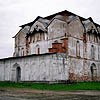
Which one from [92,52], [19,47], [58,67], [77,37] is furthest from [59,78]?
[19,47]

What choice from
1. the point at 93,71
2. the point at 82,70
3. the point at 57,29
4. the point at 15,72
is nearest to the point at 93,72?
the point at 93,71

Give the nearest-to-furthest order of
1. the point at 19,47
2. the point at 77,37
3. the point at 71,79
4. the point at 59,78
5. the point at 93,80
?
the point at 59,78, the point at 71,79, the point at 77,37, the point at 93,80, the point at 19,47

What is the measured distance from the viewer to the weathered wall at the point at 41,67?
27516 mm

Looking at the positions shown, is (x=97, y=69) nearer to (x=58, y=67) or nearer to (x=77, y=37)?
(x=77, y=37)

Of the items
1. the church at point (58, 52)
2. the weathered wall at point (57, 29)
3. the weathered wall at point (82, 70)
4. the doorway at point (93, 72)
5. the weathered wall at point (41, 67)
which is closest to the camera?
the weathered wall at point (41, 67)

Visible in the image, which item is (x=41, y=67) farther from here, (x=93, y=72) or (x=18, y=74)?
(x=93, y=72)

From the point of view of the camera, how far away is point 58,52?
2822 cm

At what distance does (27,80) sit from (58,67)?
5.31 metres

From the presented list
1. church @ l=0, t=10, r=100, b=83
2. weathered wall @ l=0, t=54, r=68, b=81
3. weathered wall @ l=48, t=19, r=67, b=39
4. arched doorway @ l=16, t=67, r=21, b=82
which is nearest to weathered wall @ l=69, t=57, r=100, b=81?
church @ l=0, t=10, r=100, b=83

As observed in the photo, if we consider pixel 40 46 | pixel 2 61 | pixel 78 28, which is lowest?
pixel 2 61

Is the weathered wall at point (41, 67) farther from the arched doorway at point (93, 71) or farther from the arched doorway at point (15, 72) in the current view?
the arched doorway at point (93, 71)

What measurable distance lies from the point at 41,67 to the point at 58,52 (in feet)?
9.94

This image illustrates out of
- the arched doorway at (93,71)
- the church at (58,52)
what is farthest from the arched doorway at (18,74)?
the arched doorway at (93,71)

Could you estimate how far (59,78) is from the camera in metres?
27.5
